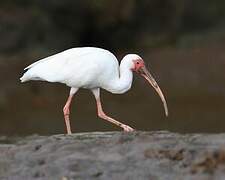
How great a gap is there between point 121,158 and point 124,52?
1555cm

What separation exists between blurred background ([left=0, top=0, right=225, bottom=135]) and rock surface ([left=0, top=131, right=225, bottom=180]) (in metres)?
8.10

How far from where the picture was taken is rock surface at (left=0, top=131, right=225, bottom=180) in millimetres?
6934

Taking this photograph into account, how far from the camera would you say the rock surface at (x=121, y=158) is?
22.7ft

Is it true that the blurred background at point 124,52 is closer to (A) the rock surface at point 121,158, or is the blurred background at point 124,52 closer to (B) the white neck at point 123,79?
(B) the white neck at point 123,79

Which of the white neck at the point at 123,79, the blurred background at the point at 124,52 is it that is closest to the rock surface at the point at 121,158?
the white neck at the point at 123,79

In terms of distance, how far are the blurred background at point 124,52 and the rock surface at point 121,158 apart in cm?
810

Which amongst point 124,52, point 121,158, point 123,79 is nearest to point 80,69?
point 123,79

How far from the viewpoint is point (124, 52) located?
22750 mm

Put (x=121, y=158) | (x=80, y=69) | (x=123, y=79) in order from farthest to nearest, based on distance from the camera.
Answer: (x=123, y=79) < (x=80, y=69) < (x=121, y=158)

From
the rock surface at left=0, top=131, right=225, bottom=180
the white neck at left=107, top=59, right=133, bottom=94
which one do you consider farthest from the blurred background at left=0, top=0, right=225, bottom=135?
the rock surface at left=0, top=131, right=225, bottom=180

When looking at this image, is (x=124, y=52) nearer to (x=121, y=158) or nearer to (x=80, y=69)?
(x=80, y=69)

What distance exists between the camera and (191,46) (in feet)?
74.4

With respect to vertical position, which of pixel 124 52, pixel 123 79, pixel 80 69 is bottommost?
pixel 123 79

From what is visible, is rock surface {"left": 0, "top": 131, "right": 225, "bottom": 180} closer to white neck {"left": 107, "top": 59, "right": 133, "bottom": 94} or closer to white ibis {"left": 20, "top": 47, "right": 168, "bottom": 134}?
white ibis {"left": 20, "top": 47, "right": 168, "bottom": 134}
